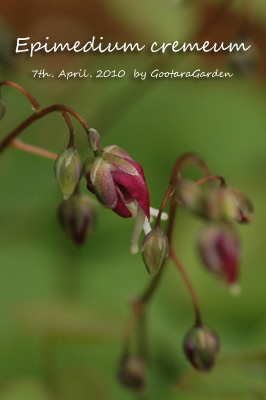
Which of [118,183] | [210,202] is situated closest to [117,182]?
[118,183]

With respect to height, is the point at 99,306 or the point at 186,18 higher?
the point at 186,18

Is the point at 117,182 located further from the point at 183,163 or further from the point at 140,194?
the point at 183,163

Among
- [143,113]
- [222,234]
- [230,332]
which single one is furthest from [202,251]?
[143,113]

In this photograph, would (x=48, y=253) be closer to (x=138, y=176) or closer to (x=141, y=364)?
(x=141, y=364)

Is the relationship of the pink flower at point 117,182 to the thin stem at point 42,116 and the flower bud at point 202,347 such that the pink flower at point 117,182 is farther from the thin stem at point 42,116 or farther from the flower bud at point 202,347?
the flower bud at point 202,347

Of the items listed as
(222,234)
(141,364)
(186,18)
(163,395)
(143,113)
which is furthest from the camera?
(143,113)
